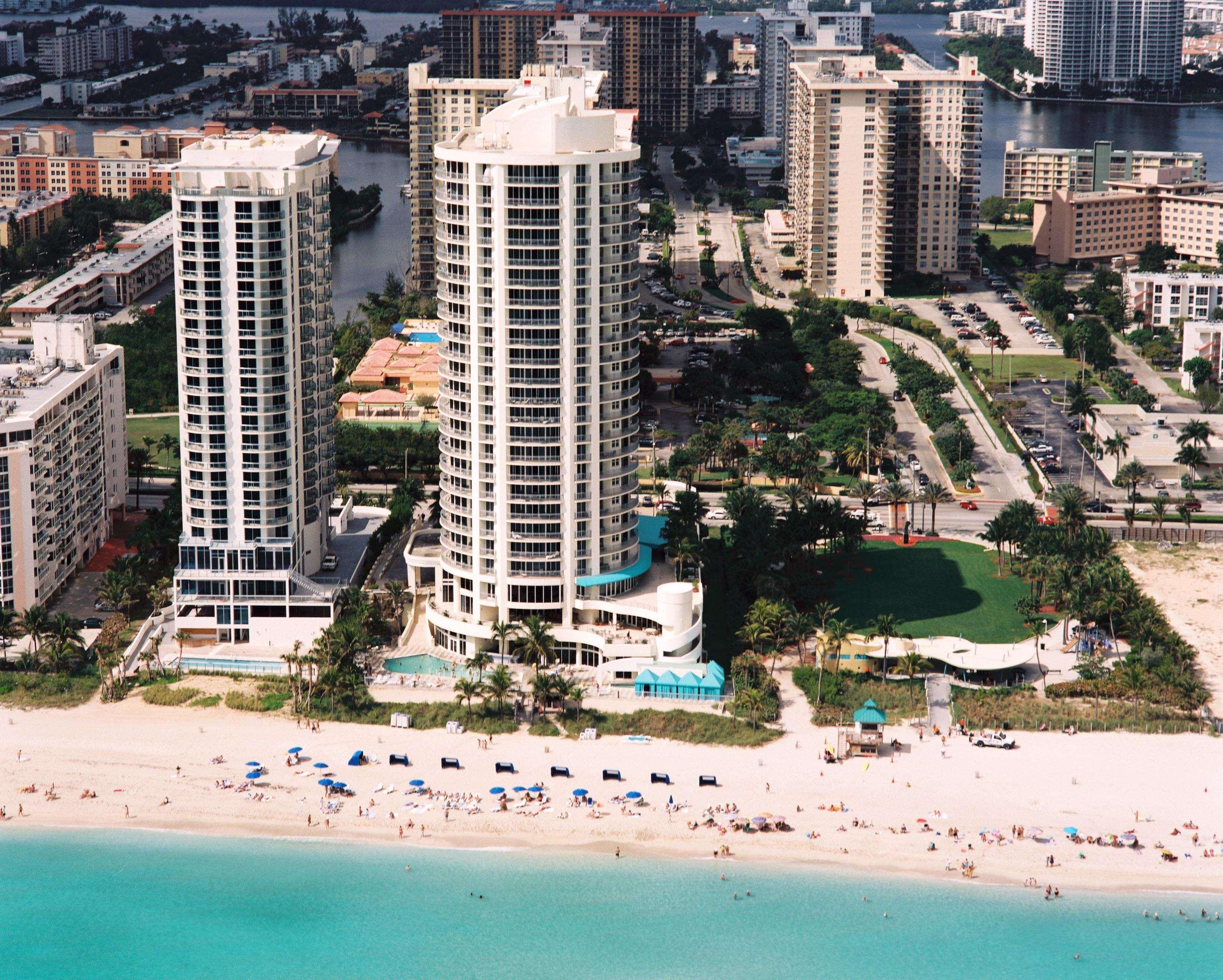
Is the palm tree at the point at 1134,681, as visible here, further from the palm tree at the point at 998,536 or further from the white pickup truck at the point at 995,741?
the palm tree at the point at 998,536

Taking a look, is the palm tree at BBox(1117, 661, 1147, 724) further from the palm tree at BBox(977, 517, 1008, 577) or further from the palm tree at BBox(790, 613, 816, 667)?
the palm tree at BBox(977, 517, 1008, 577)

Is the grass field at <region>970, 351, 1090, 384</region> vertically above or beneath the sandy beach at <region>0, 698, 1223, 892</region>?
above

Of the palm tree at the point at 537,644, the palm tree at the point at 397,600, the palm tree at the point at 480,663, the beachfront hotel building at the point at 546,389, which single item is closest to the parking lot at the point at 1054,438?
the beachfront hotel building at the point at 546,389


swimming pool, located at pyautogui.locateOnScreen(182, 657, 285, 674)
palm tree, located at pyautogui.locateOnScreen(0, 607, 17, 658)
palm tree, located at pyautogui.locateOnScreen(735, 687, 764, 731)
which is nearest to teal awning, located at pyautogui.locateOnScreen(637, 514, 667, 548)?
palm tree, located at pyautogui.locateOnScreen(735, 687, 764, 731)

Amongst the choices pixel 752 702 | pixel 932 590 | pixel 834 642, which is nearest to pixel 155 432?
pixel 932 590

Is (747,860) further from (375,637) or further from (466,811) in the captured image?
(375,637)

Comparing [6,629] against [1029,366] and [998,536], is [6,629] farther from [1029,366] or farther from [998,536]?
[1029,366]
